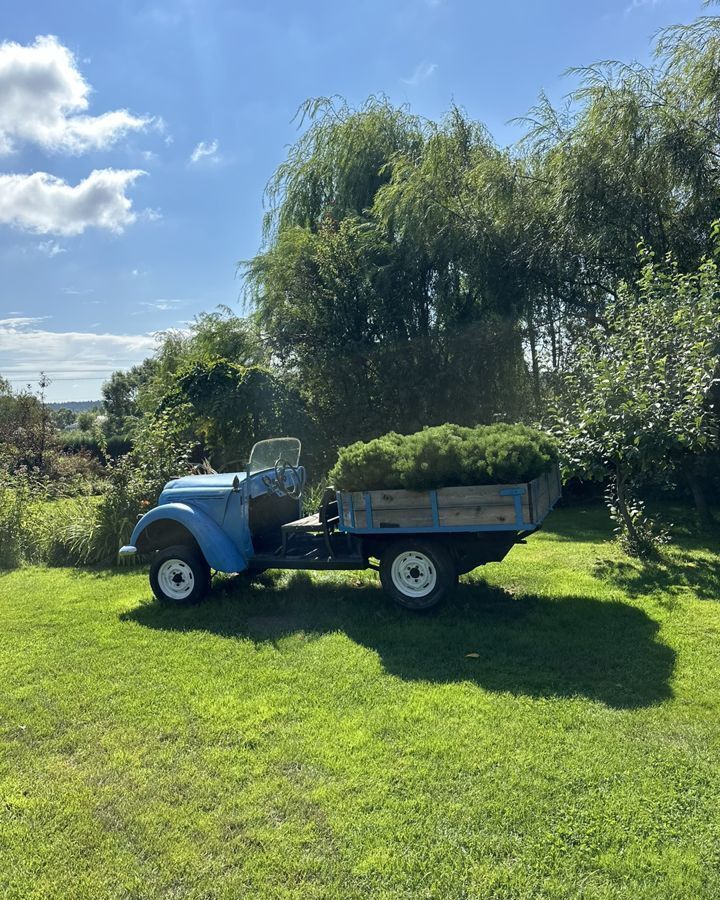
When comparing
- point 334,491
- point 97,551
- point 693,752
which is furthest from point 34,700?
point 97,551

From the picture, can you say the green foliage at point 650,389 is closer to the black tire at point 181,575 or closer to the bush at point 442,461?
the bush at point 442,461

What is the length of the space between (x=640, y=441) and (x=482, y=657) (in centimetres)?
283

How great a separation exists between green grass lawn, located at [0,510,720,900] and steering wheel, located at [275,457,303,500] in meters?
1.20

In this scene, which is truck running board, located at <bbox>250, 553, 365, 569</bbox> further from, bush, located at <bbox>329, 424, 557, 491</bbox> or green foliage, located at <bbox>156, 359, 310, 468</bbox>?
green foliage, located at <bbox>156, 359, 310, 468</bbox>

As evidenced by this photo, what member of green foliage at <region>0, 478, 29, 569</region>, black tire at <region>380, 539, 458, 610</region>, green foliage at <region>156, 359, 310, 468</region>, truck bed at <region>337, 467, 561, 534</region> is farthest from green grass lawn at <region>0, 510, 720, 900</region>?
green foliage at <region>156, 359, 310, 468</region>

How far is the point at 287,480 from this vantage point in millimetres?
6293

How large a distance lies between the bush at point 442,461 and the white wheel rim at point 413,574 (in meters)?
0.61

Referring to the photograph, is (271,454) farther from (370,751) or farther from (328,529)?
(370,751)

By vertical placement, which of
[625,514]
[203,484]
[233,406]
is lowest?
[625,514]

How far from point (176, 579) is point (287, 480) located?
1.42 m

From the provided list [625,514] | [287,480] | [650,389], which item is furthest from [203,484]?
[625,514]

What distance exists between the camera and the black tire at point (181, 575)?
5633 millimetres

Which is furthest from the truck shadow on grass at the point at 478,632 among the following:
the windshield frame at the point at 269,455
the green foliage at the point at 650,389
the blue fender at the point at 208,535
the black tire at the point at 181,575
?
the green foliage at the point at 650,389

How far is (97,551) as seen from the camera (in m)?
8.05
